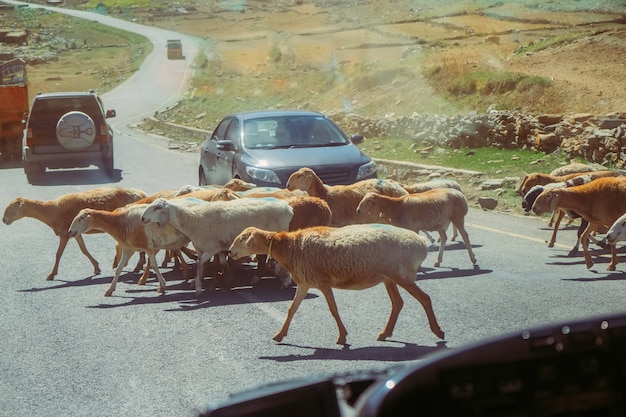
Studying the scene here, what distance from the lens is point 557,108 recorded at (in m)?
28.9

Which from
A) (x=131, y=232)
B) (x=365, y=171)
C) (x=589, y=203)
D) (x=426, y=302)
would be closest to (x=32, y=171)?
(x=365, y=171)

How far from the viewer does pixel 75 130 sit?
974 inches

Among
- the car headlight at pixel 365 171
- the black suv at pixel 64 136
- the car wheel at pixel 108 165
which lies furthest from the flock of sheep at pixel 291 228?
the car wheel at pixel 108 165

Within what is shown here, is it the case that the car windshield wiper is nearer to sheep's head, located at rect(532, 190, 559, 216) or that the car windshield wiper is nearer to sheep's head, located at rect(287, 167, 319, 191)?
sheep's head, located at rect(287, 167, 319, 191)

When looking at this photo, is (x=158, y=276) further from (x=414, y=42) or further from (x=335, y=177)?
(x=414, y=42)

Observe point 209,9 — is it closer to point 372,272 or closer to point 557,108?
point 557,108

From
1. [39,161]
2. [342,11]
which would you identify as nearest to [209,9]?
[342,11]

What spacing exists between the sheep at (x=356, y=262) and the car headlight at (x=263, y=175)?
6586mm

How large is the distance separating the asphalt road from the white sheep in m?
0.37

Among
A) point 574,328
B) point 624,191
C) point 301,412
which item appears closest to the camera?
point 574,328

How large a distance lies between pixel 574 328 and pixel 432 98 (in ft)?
112

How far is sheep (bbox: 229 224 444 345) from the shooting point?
27.5 feet

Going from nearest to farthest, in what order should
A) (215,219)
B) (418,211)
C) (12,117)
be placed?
(215,219) < (418,211) < (12,117)

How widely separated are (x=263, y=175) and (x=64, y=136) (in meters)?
11.0
